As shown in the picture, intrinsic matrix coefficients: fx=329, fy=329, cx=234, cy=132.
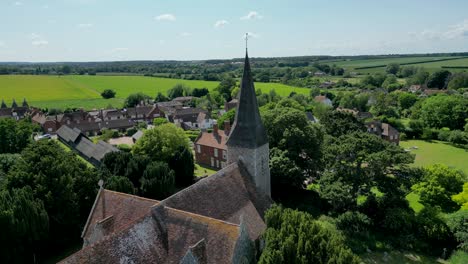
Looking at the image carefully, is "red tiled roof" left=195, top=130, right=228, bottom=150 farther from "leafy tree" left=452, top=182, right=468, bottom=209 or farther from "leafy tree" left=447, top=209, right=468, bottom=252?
"leafy tree" left=447, top=209, right=468, bottom=252

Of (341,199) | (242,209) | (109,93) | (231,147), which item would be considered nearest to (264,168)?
(231,147)

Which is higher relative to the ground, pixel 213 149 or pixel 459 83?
pixel 459 83

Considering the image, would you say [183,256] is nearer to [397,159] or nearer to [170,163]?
[397,159]

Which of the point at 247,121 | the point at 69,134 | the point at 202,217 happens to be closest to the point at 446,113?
the point at 247,121

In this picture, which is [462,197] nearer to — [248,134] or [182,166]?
[248,134]

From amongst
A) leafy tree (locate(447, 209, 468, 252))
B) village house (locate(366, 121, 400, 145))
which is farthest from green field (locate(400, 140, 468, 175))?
leafy tree (locate(447, 209, 468, 252))

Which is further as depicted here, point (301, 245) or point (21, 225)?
point (21, 225)
